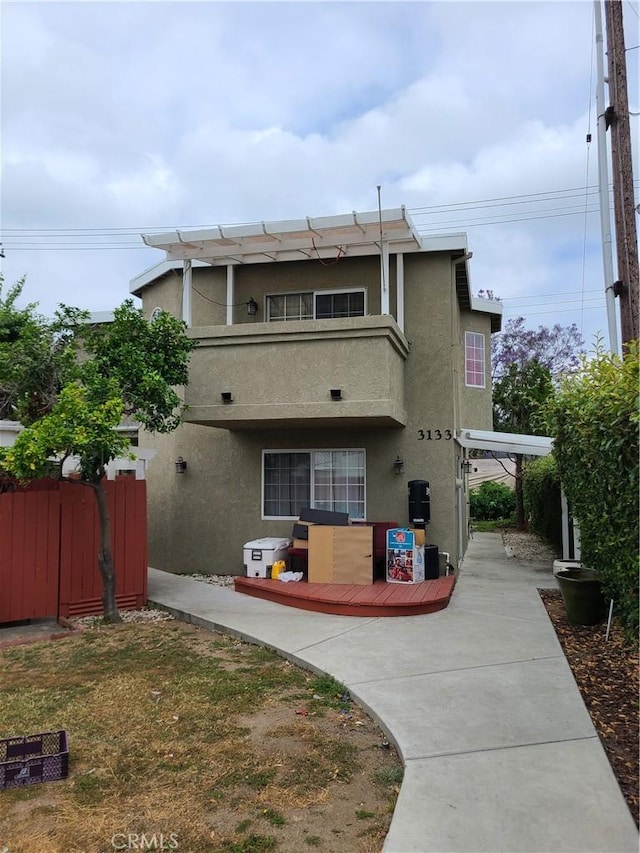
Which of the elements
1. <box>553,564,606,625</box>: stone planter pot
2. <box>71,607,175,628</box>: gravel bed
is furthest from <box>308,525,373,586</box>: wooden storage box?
<box>553,564,606,625</box>: stone planter pot

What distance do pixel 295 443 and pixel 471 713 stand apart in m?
6.74

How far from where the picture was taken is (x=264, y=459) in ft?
36.0

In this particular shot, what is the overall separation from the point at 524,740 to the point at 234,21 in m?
9.22

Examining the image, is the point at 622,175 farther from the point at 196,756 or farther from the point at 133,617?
the point at 133,617

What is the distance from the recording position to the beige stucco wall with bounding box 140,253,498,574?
10102mm

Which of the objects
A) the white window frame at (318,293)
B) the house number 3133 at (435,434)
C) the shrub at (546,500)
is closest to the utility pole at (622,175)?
the house number 3133 at (435,434)

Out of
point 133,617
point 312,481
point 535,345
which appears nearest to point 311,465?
point 312,481

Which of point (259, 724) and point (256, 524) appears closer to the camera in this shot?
point (259, 724)

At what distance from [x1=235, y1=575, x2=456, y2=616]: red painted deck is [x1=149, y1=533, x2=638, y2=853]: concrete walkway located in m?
0.17

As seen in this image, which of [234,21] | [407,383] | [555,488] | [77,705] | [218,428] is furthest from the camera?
[555,488]

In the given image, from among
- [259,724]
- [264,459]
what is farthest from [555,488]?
[259,724]

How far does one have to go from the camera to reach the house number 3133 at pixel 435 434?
33.2 ft

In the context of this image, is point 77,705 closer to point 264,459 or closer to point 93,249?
point 264,459

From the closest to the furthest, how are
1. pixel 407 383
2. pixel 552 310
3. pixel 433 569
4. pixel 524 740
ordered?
pixel 524 740 < pixel 433 569 < pixel 407 383 < pixel 552 310
